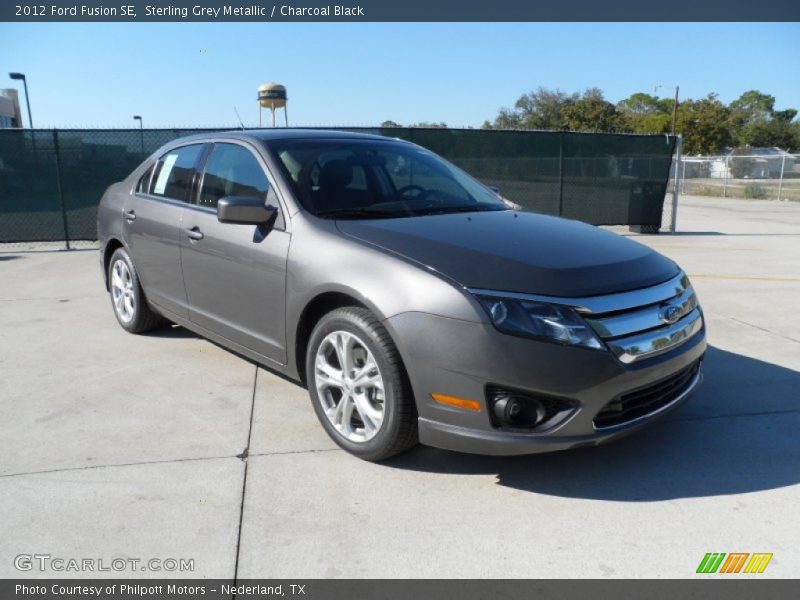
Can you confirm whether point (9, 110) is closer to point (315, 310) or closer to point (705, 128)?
point (705, 128)

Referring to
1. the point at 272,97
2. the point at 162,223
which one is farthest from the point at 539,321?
the point at 272,97

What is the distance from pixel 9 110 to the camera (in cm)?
5941

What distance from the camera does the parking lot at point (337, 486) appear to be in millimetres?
2619

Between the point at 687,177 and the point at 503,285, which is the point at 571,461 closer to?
the point at 503,285

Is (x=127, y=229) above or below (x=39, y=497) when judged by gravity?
above

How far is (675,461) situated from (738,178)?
39.7m

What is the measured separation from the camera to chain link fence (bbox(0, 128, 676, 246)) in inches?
433

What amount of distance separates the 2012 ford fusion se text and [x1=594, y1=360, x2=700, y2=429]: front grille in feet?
0.04

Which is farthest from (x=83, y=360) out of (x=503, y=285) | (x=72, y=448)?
(x=503, y=285)

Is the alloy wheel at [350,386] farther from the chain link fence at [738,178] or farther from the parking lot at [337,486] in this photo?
the chain link fence at [738,178]

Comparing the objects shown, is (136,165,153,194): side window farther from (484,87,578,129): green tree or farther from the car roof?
(484,87,578,129): green tree

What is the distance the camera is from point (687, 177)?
37.3 m
